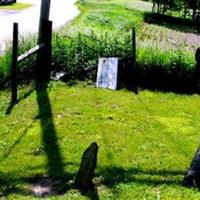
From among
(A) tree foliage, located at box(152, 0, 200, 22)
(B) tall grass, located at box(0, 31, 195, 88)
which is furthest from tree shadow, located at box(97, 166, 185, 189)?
(A) tree foliage, located at box(152, 0, 200, 22)

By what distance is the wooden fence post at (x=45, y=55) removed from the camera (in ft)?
38.0

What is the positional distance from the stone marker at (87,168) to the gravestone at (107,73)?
5.17 meters

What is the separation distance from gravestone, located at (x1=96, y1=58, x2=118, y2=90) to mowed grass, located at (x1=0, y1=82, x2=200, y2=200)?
310 millimetres

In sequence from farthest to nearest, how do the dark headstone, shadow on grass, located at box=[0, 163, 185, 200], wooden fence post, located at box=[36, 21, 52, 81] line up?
wooden fence post, located at box=[36, 21, 52, 81], the dark headstone, shadow on grass, located at box=[0, 163, 185, 200]

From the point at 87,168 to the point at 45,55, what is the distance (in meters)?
5.67

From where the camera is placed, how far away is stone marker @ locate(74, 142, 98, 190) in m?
6.29

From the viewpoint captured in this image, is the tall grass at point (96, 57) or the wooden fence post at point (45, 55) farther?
the tall grass at point (96, 57)

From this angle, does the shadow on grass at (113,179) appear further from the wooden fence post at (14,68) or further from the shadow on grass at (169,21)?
the shadow on grass at (169,21)

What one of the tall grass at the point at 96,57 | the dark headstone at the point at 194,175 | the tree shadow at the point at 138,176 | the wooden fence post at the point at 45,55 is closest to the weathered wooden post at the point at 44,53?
the wooden fence post at the point at 45,55

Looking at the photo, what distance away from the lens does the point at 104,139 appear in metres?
8.42

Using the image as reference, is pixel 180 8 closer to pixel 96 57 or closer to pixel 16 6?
pixel 16 6

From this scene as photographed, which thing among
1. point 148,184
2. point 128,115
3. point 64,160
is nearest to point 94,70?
point 128,115

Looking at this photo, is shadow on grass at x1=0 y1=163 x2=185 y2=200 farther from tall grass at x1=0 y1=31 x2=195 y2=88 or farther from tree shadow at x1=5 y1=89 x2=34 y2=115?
tall grass at x1=0 y1=31 x2=195 y2=88

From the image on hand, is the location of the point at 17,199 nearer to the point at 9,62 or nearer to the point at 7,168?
the point at 7,168
